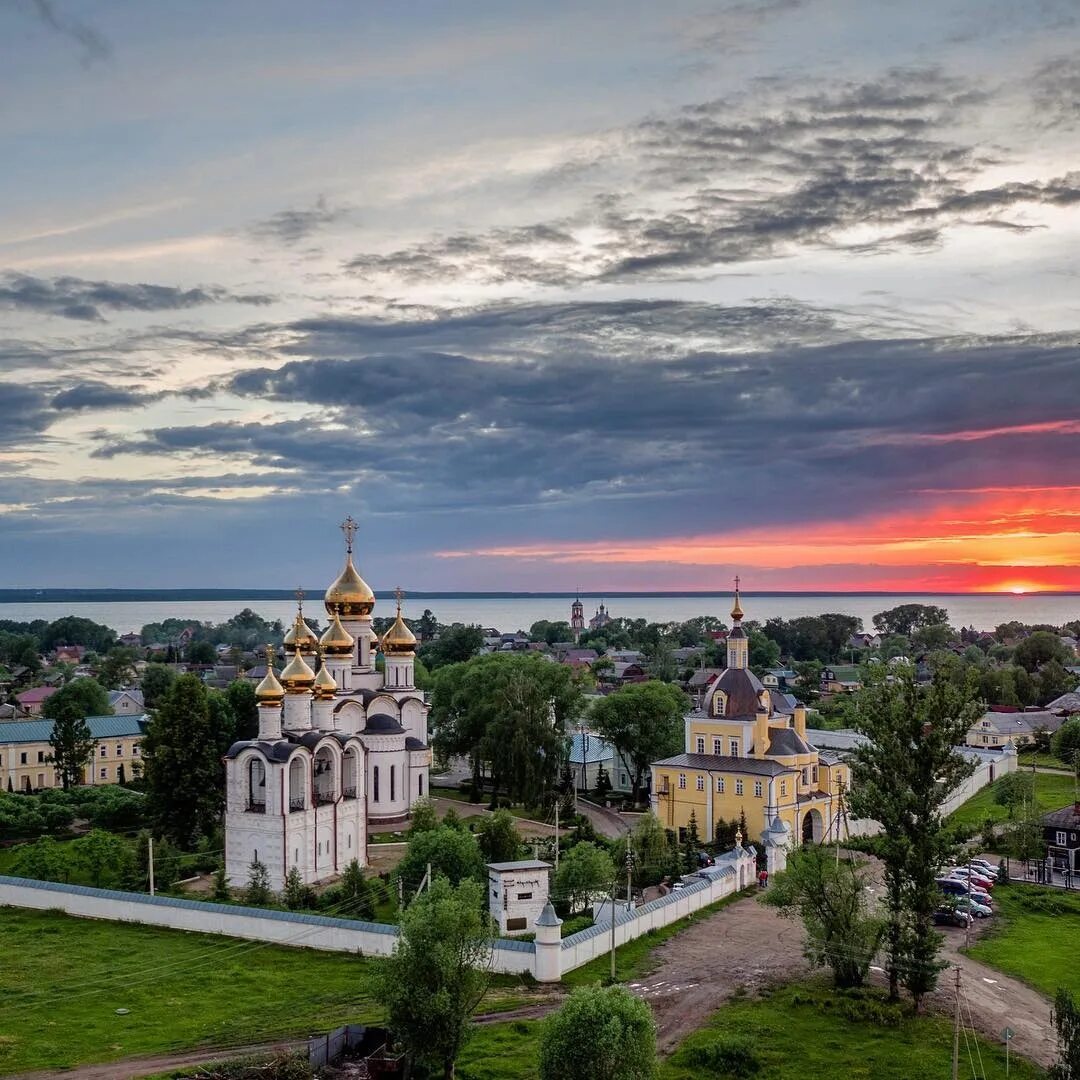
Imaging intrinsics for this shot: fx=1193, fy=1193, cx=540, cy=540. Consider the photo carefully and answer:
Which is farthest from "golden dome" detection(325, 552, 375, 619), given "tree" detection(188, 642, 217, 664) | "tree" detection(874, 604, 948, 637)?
"tree" detection(874, 604, 948, 637)

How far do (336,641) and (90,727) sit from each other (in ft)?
58.0

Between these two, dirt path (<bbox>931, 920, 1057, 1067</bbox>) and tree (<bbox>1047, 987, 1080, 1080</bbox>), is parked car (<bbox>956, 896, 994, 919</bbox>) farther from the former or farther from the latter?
tree (<bbox>1047, 987, 1080, 1080</bbox>)

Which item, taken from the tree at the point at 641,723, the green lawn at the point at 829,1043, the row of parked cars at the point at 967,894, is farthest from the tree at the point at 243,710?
the green lawn at the point at 829,1043

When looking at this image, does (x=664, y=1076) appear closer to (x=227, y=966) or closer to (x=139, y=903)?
(x=227, y=966)

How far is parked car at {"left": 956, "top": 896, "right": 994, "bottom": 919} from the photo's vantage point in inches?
1132

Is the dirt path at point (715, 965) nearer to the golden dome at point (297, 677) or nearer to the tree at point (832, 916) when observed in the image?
the tree at point (832, 916)

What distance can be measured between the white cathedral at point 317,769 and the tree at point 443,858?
456cm

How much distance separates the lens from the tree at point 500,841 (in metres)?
30.0

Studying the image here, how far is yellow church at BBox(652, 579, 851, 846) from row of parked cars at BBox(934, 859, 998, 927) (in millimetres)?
5204

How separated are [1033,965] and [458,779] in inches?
1208

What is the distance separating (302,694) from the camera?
32.9 m

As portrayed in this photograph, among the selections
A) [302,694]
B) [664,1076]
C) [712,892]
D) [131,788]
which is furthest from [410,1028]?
[131,788]

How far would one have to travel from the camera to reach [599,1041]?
16391 mm

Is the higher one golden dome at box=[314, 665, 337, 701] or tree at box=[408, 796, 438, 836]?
Result: golden dome at box=[314, 665, 337, 701]
